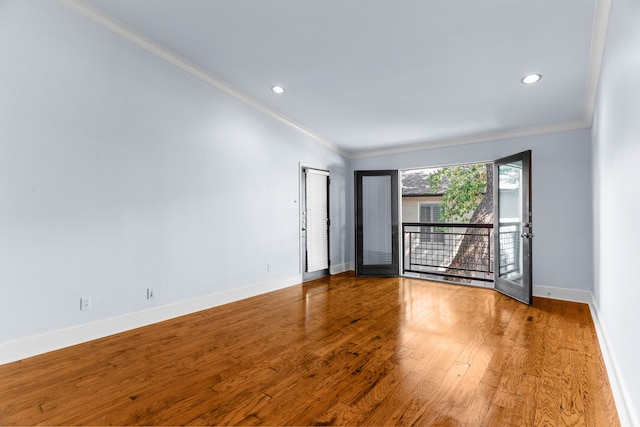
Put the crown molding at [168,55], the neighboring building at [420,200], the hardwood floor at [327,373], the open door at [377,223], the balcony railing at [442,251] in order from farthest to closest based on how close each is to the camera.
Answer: the neighboring building at [420,200]
the balcony railing at [442,251]
the open door at [377,223]
the crown molding at [168,55]
the hardwood floor at [327,373]

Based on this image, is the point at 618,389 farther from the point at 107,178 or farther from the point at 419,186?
the point at 419,186

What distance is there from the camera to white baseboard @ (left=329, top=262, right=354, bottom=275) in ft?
19.6

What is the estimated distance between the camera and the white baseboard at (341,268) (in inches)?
236

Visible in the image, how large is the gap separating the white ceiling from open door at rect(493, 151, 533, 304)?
0.68 metres

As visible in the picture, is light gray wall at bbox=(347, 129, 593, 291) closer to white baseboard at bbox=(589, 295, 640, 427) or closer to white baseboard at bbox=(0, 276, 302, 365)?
white baseboard at bbox=(589, 295, 640, 427)

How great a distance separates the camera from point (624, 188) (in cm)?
172

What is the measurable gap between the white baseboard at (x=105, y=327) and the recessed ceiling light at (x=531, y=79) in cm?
412

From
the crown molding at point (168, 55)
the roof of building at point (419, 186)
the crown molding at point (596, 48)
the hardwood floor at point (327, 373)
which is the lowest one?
the hardwood floor at point (327, 373)

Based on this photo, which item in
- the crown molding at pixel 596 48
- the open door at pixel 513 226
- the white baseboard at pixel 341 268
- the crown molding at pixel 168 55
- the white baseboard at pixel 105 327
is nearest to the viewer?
the crown molding at pixel 596 48

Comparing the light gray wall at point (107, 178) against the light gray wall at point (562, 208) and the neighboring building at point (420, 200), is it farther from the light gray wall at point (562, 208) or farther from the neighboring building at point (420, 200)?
the neighboring building at point (420, 200)

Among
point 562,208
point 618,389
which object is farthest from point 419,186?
point 618,389

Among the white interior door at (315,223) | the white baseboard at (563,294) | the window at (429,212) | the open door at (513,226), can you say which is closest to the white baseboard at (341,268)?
the white interior door at (315,223)

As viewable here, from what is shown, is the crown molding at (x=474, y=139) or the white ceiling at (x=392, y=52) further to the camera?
the crown molding at (x=474, y=139)

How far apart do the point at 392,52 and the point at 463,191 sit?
229 inches
